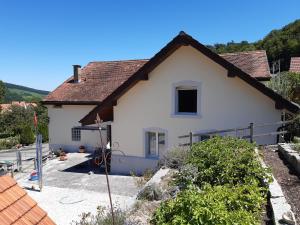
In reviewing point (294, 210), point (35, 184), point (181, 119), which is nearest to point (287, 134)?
point (181, 119)

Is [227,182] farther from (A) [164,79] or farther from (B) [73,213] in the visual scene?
(A) [164,79]

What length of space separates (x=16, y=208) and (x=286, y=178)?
21.7 ft

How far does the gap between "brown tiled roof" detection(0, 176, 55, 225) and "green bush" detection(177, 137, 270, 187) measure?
396 centimetres

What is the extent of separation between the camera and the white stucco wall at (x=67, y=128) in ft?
85.4

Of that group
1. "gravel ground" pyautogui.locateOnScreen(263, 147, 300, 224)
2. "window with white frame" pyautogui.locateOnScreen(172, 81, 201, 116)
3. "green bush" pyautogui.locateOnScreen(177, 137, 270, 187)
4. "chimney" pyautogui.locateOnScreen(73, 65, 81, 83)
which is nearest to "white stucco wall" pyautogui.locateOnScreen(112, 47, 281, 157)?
"window with white frame" pyautogui.locateOnScreen(172, 81, 201, 116)

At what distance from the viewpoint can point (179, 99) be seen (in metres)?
17.9

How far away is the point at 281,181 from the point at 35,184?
1298cm

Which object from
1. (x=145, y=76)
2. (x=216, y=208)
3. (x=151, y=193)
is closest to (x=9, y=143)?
(x=145, y=76)

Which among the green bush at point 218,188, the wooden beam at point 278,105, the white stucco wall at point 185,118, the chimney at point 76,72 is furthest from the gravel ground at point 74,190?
the chimney at point 76,72

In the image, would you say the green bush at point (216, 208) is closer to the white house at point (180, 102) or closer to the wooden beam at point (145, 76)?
the white house at point (180, 102)

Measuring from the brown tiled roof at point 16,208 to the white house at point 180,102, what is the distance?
1207 cm

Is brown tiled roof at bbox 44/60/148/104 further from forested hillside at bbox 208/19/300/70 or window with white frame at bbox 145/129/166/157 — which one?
forested hillside at bbox 208/19/300/70

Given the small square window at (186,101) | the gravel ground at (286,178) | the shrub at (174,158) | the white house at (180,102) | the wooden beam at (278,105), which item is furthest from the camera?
the small square window at (186,101)

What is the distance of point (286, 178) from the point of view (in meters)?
8.44
